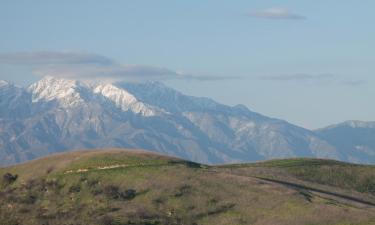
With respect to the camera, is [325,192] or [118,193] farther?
[325,192]

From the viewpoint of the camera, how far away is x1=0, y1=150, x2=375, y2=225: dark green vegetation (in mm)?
123188

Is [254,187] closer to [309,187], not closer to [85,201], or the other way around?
[309,187]

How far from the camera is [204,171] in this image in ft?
494

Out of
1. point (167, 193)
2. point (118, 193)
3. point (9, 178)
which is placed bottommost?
point (9, 178)

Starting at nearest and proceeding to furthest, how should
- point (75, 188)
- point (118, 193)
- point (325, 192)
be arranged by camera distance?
point (118, 193), point (75, 188), point (325, 192)

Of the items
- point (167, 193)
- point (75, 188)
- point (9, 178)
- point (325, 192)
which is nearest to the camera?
point (167, 193)

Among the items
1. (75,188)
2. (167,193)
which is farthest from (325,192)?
(75,188)

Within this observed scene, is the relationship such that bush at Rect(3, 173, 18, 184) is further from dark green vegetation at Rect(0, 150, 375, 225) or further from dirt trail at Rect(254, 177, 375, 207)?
dirt trail at Rect(254, 177, 375, 207)

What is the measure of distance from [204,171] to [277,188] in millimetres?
17179

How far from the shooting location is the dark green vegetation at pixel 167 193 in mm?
123188

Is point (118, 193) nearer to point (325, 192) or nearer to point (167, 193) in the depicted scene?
point (167, 193)

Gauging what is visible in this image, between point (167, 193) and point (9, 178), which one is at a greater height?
point (167, 193)

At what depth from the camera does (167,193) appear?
13550 centimetres

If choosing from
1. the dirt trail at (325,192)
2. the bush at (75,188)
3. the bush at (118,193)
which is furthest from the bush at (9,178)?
the dirt trail at (325,192)
